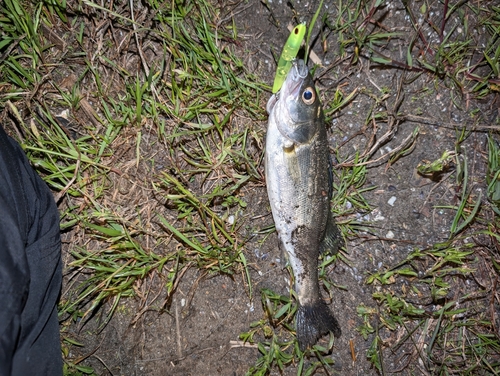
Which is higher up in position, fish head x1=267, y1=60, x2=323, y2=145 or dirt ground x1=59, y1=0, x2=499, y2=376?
fish head x1=267, y1=60, x2=323, y2=145

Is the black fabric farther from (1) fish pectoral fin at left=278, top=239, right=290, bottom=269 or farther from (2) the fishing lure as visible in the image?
(2) the fishing lure

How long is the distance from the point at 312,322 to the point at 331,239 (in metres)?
0.61

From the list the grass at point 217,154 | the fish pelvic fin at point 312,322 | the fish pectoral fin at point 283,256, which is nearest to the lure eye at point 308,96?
the grass at point 217,154

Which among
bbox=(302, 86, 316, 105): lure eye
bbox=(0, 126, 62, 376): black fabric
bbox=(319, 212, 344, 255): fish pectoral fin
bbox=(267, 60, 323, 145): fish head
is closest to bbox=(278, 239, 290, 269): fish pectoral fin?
bbox=(319, 212, 344, 255): fish pectoral fin

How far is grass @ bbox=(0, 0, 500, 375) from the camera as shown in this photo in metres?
3.09

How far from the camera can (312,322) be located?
10.1ft

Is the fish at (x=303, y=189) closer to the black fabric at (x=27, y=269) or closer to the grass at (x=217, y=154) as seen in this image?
the grass at (x=217, y=154)

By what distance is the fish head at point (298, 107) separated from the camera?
2.79m

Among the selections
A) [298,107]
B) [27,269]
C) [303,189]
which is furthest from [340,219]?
[27,269]

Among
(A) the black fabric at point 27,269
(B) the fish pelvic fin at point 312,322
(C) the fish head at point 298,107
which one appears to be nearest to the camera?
(A) the black fabric at point 27,269

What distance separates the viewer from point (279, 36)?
324cm

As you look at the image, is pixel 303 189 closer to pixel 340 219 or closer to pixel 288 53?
pixel 340 219

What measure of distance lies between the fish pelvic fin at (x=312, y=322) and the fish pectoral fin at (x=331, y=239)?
0.37 metres

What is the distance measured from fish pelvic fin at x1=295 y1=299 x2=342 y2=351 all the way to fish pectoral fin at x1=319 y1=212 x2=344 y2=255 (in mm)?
373
